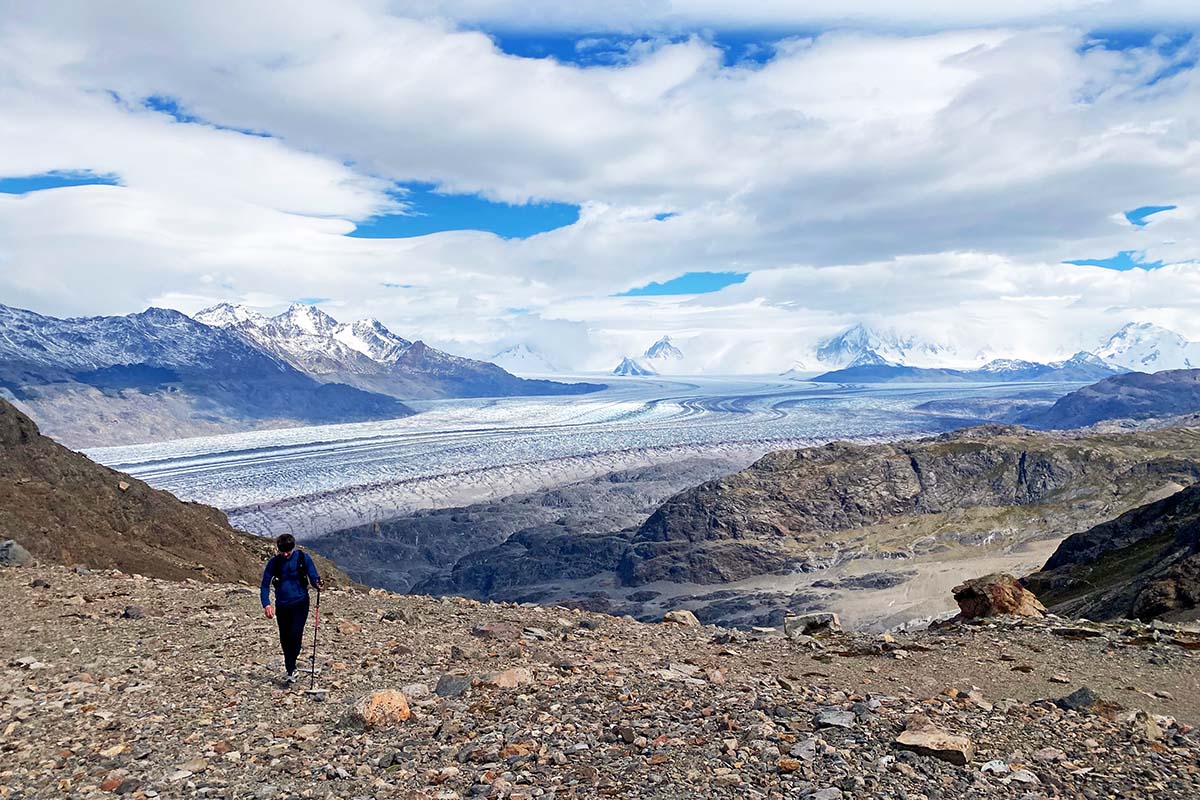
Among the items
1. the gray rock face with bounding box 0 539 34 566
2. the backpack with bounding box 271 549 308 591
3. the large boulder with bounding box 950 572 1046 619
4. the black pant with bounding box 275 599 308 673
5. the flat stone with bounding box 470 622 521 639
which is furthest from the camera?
the large boulder with bounding box 950 572 1046 619

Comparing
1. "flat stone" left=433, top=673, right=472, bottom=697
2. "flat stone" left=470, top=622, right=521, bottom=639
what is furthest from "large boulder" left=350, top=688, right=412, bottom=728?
"flat stone" left=470, top=622, right=521, bottom=639

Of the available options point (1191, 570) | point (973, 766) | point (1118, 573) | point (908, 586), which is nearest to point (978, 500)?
point (908, 586)

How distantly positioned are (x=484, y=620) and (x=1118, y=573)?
157ft

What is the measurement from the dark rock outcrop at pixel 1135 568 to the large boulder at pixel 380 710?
2484 centimetres

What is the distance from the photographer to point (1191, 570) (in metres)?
29.8

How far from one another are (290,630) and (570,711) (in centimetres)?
498

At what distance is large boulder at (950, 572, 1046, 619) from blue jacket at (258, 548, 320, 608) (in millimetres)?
16443

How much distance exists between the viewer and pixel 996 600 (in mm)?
21688

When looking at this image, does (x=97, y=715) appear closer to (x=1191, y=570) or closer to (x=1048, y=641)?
(x=1048, y=641)

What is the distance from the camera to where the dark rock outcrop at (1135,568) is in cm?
2873

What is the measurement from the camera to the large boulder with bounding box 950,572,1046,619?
2130 centimetres

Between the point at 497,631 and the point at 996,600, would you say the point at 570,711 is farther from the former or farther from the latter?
the point at 996,600

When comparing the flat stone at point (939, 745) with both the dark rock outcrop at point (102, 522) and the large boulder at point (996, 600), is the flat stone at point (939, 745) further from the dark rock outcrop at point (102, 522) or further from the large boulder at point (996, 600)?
the dark rock outcrop at point (102, 522)

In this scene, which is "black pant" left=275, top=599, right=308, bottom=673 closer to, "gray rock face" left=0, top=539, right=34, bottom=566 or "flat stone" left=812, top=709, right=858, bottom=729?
→ "flat stone" left=812, top=709, right=858, bottom=729
